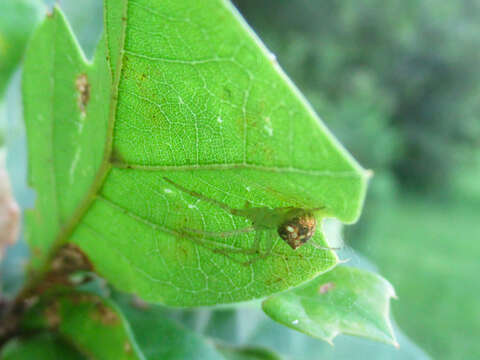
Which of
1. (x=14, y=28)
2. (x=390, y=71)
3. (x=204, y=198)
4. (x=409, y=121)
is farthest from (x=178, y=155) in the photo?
(x=409, y=121)

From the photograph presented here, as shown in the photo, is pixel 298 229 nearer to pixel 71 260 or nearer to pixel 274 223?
pixel 274 223

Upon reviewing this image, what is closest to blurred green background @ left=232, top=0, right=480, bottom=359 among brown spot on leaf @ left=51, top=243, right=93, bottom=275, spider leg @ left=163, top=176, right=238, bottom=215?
brown spot on leaf @ left=51, top=243, right=93, bottom=275

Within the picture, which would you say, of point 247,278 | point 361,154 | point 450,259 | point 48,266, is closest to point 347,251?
point 247,278

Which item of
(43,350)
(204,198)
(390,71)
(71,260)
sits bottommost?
(43,350)

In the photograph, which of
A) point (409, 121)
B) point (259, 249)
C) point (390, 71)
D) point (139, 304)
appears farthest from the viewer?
point (409, 121)

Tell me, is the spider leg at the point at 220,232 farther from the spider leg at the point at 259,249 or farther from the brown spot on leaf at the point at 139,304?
the brown spot on leaf at the point at 139,304

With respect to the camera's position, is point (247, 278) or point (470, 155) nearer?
point (247, 278)

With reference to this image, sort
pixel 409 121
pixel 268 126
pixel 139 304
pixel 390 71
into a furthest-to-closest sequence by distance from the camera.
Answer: pixel 409 121 < pixel 390 71 < pixel 139 304 < pixel 268 126

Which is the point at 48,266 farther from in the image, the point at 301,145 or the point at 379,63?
the point at 379,63
